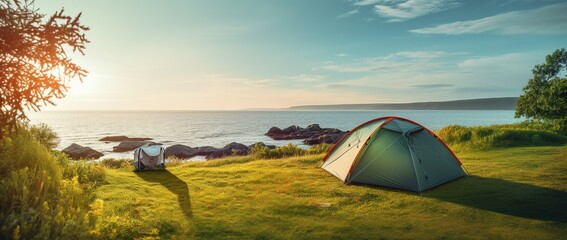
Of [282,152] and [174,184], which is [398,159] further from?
[282,152]

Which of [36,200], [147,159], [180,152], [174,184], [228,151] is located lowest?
[180,152]

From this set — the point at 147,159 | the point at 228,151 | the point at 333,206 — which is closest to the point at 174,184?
the point at 147,159

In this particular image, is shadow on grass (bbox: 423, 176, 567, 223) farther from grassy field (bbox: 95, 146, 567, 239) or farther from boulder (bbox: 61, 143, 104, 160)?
boulder (bbox: 61, 143, 104, 160)

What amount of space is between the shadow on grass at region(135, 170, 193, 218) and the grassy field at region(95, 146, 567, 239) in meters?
0.05

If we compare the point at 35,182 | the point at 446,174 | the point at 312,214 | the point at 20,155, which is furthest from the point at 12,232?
the point at 446,174

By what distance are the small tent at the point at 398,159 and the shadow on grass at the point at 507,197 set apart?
0.66 meters

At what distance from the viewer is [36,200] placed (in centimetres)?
539

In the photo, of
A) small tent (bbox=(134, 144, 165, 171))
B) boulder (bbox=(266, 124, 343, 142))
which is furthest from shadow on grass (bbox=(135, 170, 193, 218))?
boulder (bbox=(266, 124, 343, 142))

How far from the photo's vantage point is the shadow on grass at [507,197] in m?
9.50

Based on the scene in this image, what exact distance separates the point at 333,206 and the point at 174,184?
24.8ft

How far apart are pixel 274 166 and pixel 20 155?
1279 centimetres

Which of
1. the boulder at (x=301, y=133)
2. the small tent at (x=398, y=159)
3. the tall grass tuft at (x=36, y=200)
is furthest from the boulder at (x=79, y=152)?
the tall grass tuft at (x=36, y=200)

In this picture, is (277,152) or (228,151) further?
(228,151)

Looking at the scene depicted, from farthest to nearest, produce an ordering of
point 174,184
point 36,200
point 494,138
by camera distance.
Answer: point 494,138, point 174,184, point 36,200
